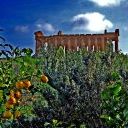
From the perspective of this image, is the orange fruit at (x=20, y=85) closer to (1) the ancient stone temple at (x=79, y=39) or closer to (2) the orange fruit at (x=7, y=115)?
(2) the orange fruit at (x=7, y=115)

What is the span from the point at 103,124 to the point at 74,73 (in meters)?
2.57

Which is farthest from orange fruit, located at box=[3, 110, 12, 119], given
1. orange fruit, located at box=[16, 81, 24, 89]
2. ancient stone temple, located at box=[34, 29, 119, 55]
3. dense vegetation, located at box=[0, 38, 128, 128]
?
ancient stone temple, located at box=[34, 29, 119, 55]

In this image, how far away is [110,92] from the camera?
6172 mm

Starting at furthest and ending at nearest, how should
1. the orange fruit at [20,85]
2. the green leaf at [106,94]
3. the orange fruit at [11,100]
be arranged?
the orange fruit at [20,85]
the orange fruit at [11,100]
the green leaf at [106,94]

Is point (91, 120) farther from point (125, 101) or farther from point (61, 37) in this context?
point (61, 37)

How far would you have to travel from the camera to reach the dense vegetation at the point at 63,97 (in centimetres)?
644

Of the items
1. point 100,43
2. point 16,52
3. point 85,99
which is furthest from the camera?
point 100,43

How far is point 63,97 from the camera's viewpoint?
25.9 feet

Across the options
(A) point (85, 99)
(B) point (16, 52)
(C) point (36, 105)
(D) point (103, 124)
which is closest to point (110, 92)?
(D) point (103, 124)

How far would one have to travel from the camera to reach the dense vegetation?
6.44 metres

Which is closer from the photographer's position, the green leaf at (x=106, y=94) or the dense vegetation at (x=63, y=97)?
the green leaf at (x=106, y=94)

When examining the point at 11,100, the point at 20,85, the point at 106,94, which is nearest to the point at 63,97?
the point at 20,85

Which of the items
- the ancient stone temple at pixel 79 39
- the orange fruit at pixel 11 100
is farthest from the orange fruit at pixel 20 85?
the ancient stone temple at pixel 79 39

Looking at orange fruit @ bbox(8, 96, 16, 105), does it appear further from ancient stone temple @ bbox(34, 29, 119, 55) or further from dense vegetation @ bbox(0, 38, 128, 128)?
ancient stone temple @ bbox(34, 29, 119, 55)
